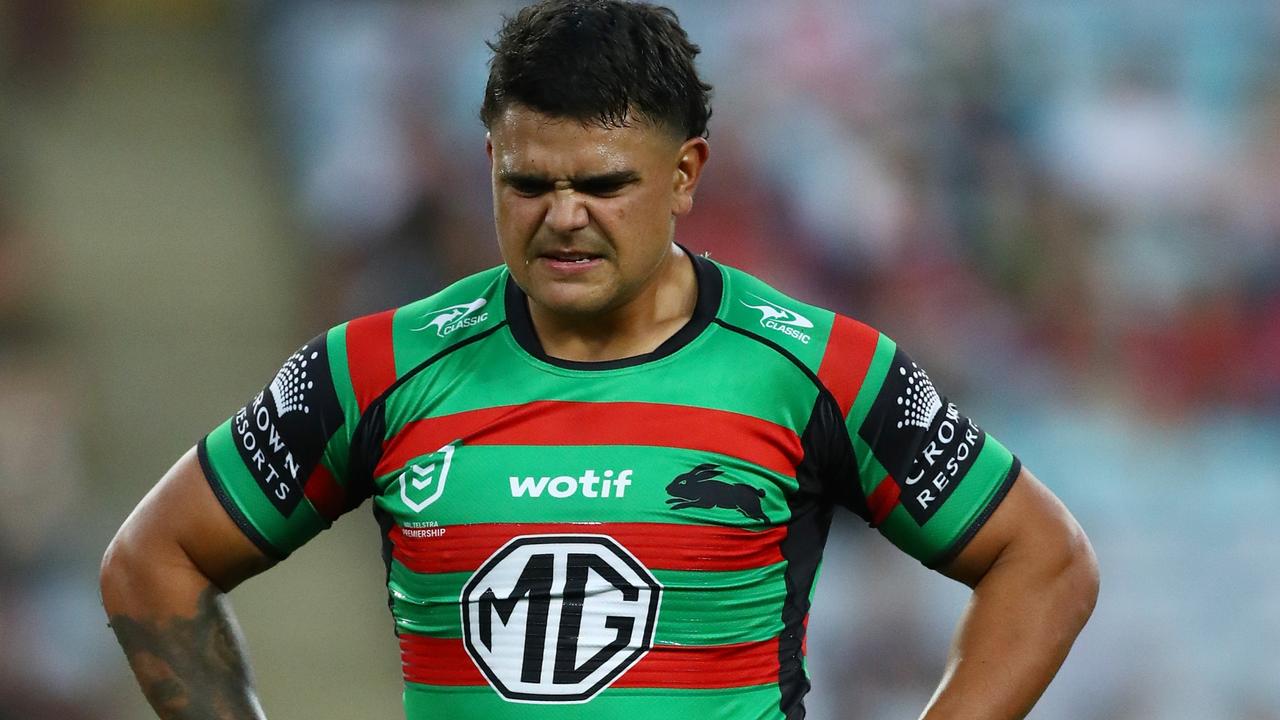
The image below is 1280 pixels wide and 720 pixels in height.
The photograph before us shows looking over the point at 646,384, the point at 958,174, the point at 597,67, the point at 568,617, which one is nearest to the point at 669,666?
the point at 568,617

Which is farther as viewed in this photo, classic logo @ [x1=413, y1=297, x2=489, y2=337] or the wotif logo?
classic logo @ [x1=413, y1=297, x2=489, y2=337]

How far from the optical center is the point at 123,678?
20.4 ft

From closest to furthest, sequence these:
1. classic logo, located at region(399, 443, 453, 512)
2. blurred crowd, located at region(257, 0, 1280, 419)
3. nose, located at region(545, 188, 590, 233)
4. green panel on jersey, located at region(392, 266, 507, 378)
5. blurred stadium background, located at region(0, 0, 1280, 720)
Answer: nose, located at region(545, 188, 590, 233)
classic logo, located at region(399, 443, 453, 512)
green panel on jersey, located at region(392, 266, 507, 378)
blurred stadium background, located at region(0, 0, 1280, 720)
blurred crowd, located at region(257, 0, 1280, 419)

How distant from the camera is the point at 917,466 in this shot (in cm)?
273

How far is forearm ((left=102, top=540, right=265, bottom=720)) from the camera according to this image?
2.81 m

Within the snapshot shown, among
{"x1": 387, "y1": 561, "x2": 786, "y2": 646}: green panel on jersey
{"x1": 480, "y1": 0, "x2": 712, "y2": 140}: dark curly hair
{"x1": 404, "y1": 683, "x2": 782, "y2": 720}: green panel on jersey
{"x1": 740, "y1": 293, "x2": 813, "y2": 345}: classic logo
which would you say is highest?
{"x1": 480, "y1": 0, "x2": 712, "y2": 140}: dark curly hair

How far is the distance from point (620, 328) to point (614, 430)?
0.20 m

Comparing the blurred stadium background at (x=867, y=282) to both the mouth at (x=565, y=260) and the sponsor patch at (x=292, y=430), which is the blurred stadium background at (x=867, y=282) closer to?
the sponsor patch at (x=292, y=430)

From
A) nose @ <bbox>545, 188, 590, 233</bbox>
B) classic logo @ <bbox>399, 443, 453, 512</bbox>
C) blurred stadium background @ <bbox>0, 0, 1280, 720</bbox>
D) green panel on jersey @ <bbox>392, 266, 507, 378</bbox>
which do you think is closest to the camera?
nose @ <bbox>545, 188, 590, 233</bbox>

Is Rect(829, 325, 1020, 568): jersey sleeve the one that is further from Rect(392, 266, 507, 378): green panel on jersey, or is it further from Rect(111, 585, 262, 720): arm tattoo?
Rect(111, 585, 262, 720): arm tattoo

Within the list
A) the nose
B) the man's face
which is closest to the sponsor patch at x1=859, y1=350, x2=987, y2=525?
the man's face

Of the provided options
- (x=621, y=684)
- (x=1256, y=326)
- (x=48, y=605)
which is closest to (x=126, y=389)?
(x=48, y=605)

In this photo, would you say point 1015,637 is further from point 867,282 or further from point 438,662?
point 867,282

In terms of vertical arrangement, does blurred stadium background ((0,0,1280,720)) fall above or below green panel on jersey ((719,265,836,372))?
below
